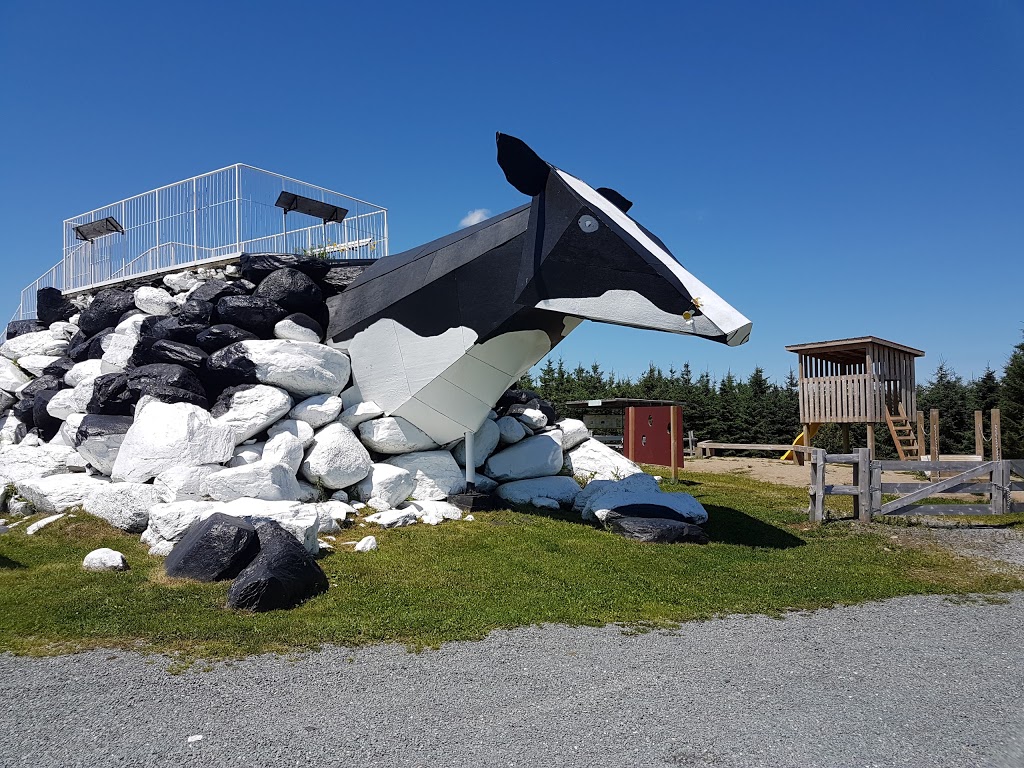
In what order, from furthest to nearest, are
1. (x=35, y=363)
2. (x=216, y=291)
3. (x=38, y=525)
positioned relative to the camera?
(x=35, y=363) < (x=216, y=291) < (x=38, y=525)

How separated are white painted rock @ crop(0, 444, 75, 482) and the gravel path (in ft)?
19.7

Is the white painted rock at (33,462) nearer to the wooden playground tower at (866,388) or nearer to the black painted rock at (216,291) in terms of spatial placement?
the black painted rock at (216,291)

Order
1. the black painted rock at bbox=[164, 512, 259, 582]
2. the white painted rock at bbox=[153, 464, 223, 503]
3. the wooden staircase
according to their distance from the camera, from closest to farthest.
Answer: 1. the black painted rock at bbox=[164, 512, 259, 582]
2. the white painted rock at bbox=[153, 464, 223, 503]
3. the wooden staircase

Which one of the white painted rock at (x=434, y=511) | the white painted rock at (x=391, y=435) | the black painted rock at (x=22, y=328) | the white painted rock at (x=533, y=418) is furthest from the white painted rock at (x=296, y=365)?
the black painted rock at (x=22, y=328)

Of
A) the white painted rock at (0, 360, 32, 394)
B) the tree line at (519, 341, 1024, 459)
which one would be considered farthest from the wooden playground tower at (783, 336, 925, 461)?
the white painted rock at (0, 360, 32, 394)

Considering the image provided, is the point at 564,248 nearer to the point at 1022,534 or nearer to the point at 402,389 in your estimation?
the point at 402,389

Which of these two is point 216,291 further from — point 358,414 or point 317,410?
point 358,414

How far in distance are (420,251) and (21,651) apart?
7.36 meters

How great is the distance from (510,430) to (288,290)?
4116 millimetres

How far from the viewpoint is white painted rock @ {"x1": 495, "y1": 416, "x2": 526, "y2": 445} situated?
11484 millimetres

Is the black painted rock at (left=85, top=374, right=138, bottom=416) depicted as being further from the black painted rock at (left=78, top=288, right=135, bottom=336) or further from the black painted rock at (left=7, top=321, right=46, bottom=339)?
the black painted rock at (left=7, top=321, right=46, bottom=339)

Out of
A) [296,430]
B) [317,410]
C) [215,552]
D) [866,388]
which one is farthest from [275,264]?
[866,388]

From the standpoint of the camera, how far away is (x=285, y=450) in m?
Result: 8.84

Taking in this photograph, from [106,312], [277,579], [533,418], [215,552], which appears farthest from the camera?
[106,312]
